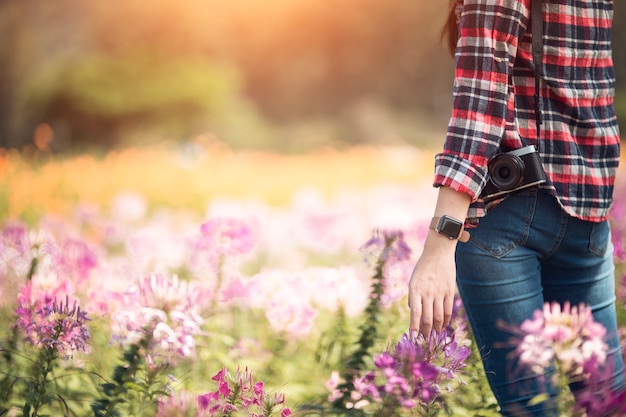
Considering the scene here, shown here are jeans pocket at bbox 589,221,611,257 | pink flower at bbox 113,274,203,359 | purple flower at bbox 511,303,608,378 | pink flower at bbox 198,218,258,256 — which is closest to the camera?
purple flower at bbox 511,303,608,378

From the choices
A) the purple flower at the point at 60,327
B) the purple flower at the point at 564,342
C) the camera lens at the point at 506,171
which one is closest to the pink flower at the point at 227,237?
the purple flower at the point at 60,327

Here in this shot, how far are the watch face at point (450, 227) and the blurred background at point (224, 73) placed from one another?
9.87m

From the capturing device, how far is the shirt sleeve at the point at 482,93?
3.94 ft

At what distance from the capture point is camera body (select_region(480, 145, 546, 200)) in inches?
47.4

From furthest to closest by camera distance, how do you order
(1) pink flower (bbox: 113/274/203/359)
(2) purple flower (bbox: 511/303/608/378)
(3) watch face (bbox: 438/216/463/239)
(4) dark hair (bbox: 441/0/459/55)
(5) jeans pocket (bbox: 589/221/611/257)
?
1. (1) pink flower (bbox: 113/274/203/359)
2. (4) dark hair (bbox: 441/0/459/55)
3. (5) jeans pocket (bbox: 589/221/611/257)
4. (3) watch face (bbox: 438/216/463/239)
5. (2) purple flower (bbox: 511/303/608/378)

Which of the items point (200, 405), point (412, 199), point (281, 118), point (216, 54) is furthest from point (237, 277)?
point (216, 54)

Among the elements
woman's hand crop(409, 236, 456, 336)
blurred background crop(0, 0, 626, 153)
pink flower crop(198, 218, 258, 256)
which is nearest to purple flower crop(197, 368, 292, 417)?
woman's hand crop(409, 236, 456, 336)

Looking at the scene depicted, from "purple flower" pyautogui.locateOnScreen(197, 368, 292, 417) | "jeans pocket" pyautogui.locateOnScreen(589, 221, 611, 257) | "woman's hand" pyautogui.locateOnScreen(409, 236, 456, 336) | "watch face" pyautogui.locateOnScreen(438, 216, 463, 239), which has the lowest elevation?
"purple flower" pyautogui.locateOnScreen(197, 368, 292, 417)

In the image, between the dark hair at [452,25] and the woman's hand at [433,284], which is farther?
the dark hair at [452,25]

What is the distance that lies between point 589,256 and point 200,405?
2.52ft

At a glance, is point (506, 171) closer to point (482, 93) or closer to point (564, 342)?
point (482, 93)

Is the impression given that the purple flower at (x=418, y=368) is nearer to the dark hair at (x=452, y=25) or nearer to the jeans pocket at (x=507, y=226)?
the jeans pocket at (x=507, y=226)

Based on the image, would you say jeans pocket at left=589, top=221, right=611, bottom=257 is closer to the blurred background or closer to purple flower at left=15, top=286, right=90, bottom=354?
purple flower at left=15, top=286, right=90, bottom=354

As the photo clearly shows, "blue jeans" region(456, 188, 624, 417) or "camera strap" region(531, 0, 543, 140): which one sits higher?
"camera strap" region(531, 0, 543, 140)
